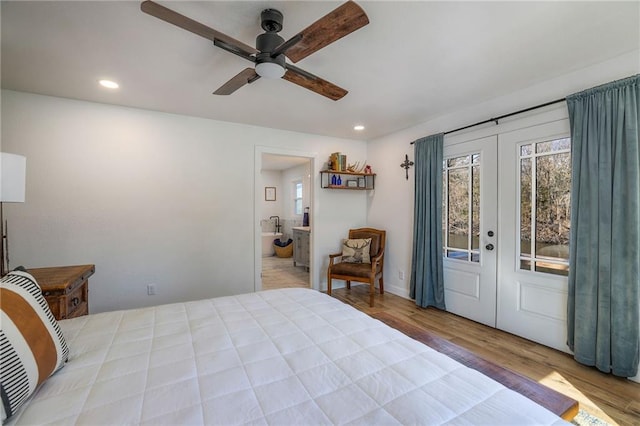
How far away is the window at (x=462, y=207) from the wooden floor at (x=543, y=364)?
790 millimetres

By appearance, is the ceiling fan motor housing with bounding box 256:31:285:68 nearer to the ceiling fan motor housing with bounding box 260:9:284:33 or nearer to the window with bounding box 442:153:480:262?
the ceiling fan motor housing with bounding box 260:9:284:33

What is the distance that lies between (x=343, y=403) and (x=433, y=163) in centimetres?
319

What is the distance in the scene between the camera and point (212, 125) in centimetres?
351

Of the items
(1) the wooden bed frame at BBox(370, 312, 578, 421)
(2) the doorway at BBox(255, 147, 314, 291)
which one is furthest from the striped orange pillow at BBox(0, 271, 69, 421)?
(2) the doorway at BBox(255, 147, 314, 291)

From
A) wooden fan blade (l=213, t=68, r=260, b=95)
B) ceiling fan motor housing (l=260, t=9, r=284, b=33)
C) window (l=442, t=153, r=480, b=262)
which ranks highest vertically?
ceiling fan motor housing (l=260, t=9, r=284, b=33)

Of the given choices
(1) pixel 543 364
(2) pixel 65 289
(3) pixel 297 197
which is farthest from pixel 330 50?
(3) pixel 297 197

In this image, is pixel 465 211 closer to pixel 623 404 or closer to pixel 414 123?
pixel 414 123

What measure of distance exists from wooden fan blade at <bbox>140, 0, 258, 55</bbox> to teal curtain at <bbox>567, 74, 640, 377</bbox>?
2.69m

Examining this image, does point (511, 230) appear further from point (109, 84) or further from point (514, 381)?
point (109, 84)

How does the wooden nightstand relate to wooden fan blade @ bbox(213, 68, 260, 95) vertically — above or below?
below

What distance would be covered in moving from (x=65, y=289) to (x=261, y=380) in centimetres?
171

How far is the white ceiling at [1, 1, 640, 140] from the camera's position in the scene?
5.31 feet

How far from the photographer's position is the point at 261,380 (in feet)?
3.34

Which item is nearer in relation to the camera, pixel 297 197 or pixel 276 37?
pixel 276 37
